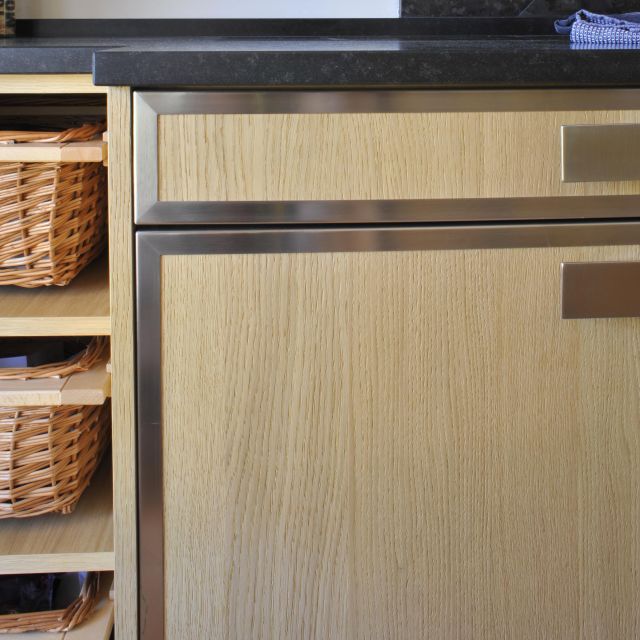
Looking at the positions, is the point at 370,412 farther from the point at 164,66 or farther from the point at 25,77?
the point at 25,77

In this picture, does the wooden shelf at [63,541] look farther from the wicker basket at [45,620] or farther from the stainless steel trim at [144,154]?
the stainless steel trim at [144,154]

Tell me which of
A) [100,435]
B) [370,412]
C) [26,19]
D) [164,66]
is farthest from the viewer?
[26,19]

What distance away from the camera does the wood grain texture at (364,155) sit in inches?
36.8

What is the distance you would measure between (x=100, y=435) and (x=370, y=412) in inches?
16.4

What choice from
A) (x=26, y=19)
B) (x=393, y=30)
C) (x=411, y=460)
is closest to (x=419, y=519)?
(x=411, y=460)

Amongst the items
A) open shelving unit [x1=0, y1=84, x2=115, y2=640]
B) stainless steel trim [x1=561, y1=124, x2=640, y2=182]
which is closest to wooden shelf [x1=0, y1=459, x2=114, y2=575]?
open shelving unit [x1=0, y1=84, x2=115, y2=640]

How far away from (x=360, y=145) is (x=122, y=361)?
14.4 inches

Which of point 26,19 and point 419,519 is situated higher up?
point 26,19

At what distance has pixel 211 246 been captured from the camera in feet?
3.14

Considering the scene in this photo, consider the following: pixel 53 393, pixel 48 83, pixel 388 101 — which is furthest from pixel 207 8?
pixel 53 393

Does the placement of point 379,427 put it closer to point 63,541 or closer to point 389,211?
point 389,211

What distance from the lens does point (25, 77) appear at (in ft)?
3.27

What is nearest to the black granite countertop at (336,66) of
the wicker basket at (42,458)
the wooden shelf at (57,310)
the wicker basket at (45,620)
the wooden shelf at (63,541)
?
the wooden shelf at (57,310)

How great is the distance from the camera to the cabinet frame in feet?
3.14
